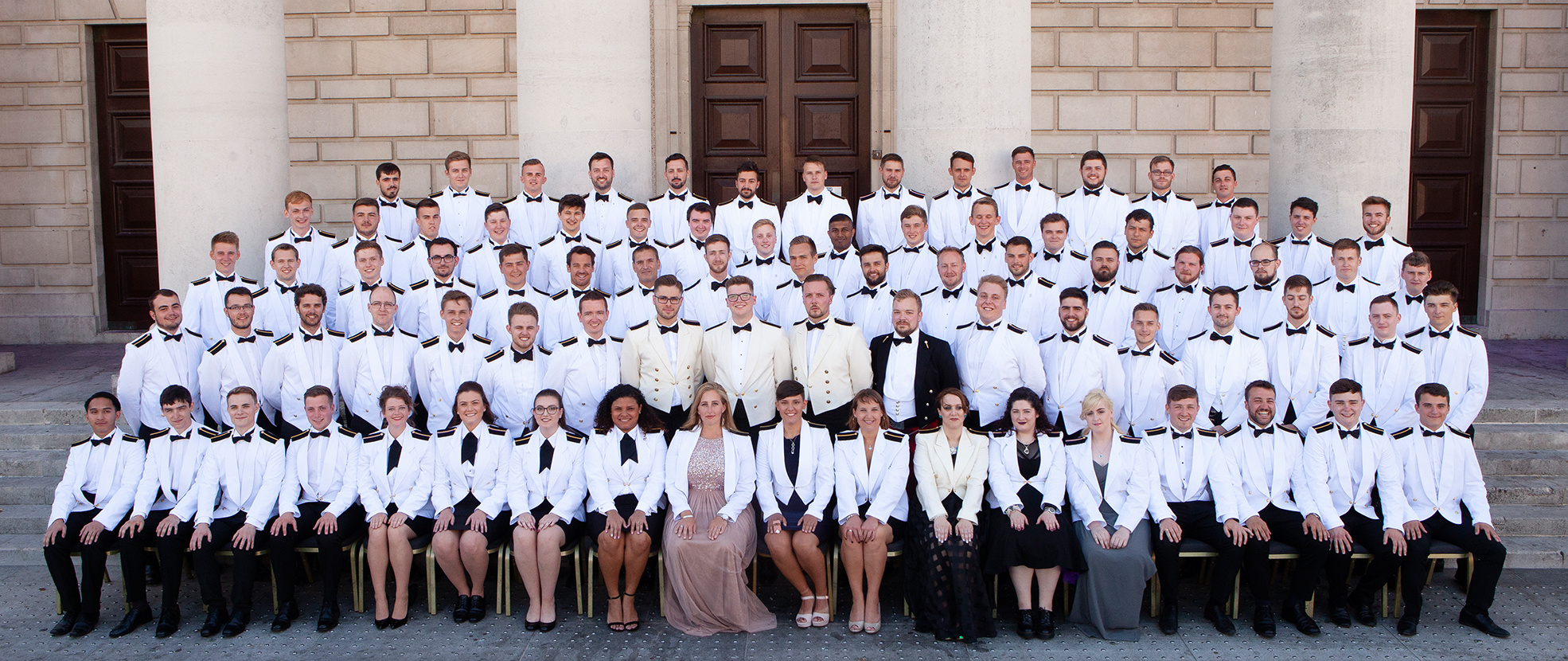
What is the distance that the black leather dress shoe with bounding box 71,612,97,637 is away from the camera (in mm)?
5883

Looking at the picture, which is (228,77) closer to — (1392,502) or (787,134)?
(787,134)

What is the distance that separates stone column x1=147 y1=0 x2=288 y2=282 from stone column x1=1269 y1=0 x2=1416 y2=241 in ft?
26.8

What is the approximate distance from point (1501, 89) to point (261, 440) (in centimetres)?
1280

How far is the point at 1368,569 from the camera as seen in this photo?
5.93 m

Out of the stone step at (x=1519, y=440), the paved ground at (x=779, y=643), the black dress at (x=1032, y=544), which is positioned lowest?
the paved ground at (x=779, y=643)

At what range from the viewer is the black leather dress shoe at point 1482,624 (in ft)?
18.6

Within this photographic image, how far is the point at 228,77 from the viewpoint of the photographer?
8648 mm

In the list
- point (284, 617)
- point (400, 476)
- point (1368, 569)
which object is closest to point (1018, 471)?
point (1368, 569)

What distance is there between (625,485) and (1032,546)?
7.46 feet

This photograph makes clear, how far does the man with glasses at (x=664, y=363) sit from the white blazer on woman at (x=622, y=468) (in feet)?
1.92

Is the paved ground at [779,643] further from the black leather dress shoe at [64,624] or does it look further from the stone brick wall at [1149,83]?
the stone brick wall at [1149,83]

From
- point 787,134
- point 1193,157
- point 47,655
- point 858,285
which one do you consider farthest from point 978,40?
point 47,655

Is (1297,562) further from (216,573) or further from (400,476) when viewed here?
(216,573)

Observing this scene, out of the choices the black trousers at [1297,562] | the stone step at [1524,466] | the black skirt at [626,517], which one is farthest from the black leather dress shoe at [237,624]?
the stone step at [1524,466]
